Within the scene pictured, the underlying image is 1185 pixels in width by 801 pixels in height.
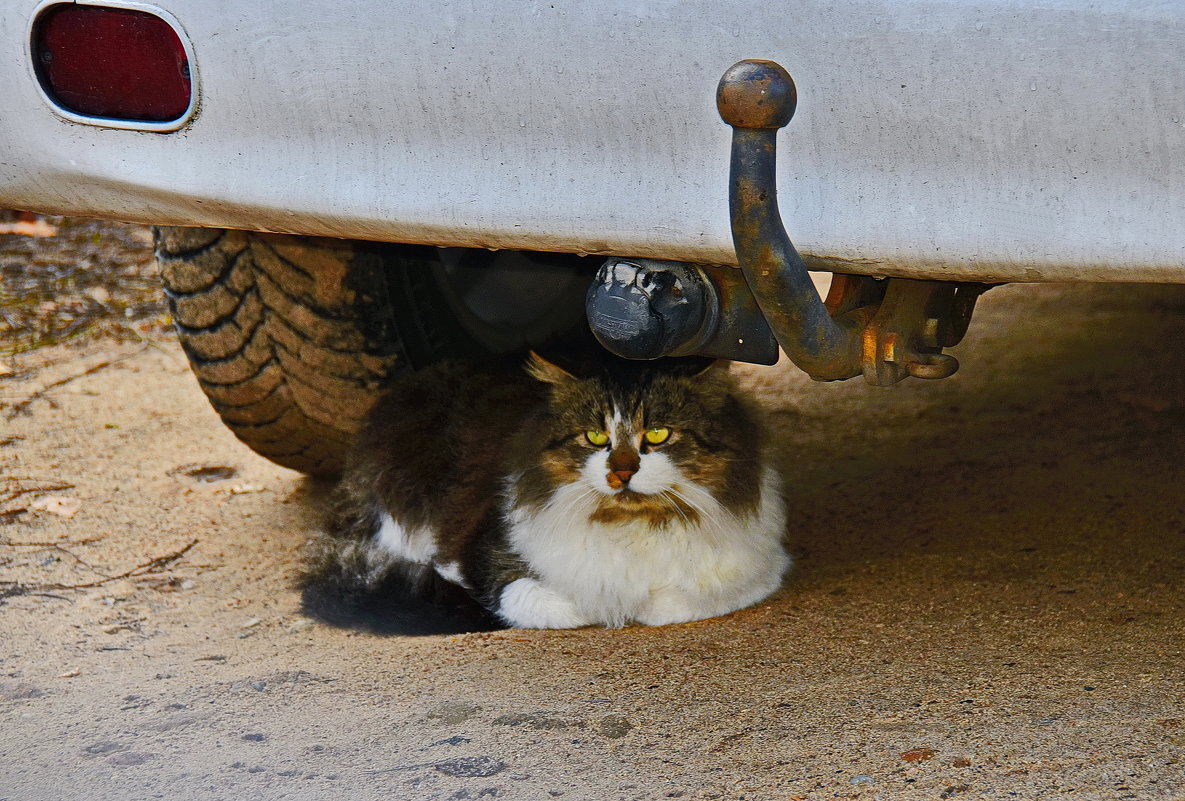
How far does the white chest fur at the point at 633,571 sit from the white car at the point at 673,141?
88 centimetres

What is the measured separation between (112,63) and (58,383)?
270 centimetres

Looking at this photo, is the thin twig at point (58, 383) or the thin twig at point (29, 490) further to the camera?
the thin twig at point (58, 383)

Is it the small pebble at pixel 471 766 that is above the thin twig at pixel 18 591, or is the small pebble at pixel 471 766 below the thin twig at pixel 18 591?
above

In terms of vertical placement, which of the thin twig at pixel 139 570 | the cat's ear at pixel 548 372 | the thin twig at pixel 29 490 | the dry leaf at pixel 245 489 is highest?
the cat's ear at pixel 548 372

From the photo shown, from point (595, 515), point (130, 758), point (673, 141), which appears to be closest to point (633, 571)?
point (595, 515)

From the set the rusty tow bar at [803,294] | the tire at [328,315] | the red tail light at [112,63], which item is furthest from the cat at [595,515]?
the red tail light at [112,63]

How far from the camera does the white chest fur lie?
297 cm

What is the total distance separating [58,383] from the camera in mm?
4570

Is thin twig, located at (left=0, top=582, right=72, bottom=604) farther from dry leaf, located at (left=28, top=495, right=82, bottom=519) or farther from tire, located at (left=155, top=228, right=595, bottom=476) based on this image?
tire, located at (left=155, top=228, right=595, bottom=476)

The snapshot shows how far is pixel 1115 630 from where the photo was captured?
8.38 feet

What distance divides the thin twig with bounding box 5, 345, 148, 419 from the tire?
1.18 meters

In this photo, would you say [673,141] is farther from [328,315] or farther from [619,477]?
[328,315]

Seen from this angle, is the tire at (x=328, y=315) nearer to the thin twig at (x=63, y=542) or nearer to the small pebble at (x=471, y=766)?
the thin twig at (x=63, y=542)

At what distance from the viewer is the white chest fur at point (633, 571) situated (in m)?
2.97
